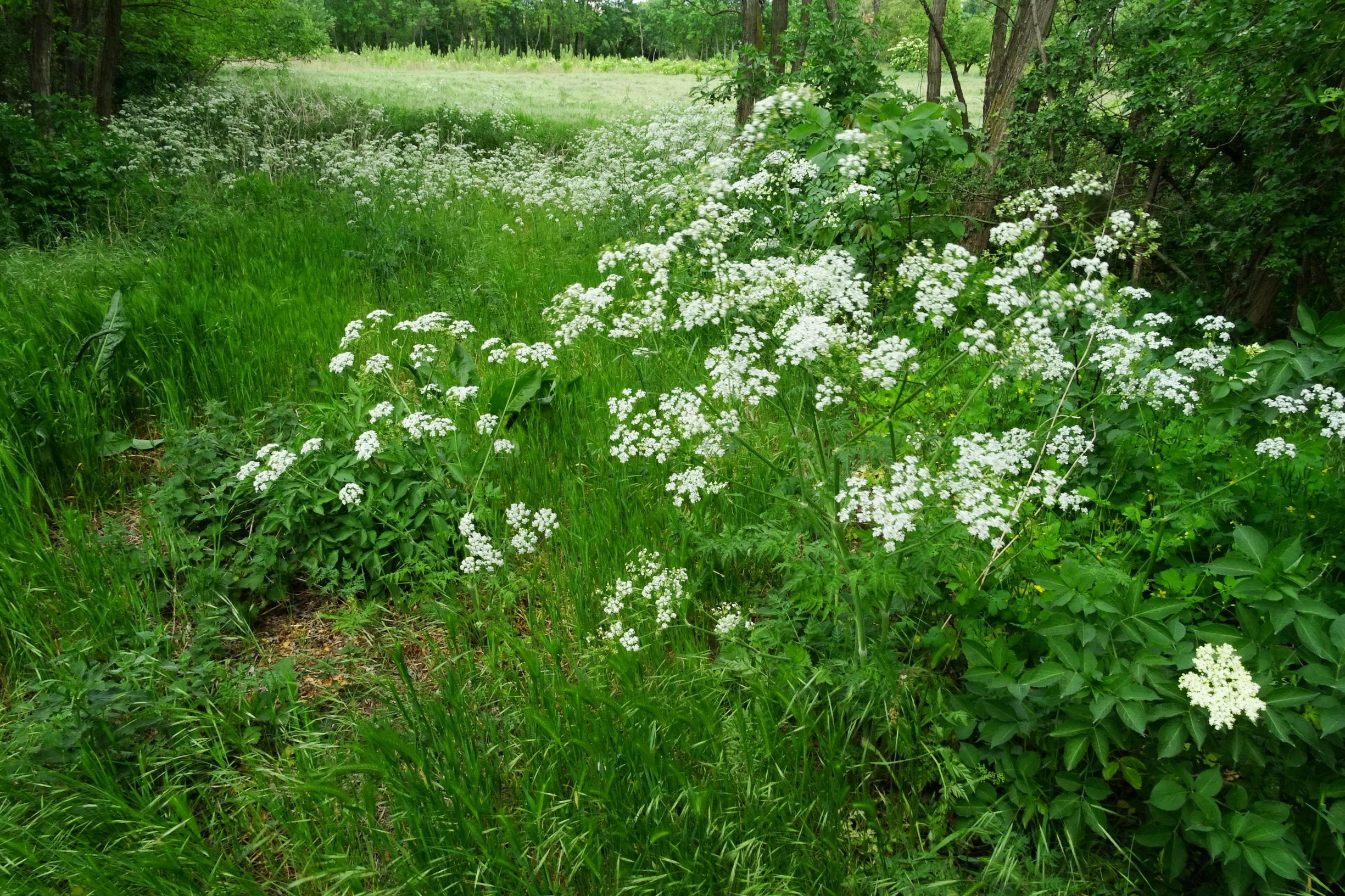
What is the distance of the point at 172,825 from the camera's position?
2.19m

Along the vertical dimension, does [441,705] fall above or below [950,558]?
below

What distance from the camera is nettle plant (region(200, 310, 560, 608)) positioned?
294 cm

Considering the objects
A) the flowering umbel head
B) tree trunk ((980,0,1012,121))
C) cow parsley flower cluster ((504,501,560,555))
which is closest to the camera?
the flowering umbel head

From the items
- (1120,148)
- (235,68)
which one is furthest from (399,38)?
(1120,148)

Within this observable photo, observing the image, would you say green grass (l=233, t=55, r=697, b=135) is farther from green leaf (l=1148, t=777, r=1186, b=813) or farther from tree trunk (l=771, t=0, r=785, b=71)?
green leaf (l=1148, t=777, r=1186, b=813)

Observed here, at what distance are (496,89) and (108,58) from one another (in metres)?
10.7

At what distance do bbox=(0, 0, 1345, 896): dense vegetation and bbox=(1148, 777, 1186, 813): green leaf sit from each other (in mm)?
14

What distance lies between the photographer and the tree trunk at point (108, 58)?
1073cm

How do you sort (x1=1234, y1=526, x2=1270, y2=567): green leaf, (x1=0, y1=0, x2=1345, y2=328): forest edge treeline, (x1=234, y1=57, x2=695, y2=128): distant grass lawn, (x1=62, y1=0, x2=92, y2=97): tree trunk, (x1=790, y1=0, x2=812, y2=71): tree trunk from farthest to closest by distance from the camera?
(x1=234, y1=57, x2=695, y2=128): distant grass lawn
(x1=62, y1=0, x2=92, y2=97): tree trunk
(x1=790, y1=0, x2=812, y2=71): tree trunk
(x1=0, y1=0, x2=1345, y2=328): forest edge treeline
(x1=1234, y1=526, x2=1270, y2=567): green leaf

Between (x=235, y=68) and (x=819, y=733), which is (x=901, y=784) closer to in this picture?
(x=819, y=733)

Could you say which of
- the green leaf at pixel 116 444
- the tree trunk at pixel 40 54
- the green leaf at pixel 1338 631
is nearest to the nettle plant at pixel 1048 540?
the green leaf at pixel 1338 631

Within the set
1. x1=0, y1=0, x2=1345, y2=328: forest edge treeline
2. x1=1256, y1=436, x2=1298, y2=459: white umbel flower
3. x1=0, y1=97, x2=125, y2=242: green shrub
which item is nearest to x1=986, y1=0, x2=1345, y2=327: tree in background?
x1=0, y1=0, x2=1345, y2=328: forest edge treeline

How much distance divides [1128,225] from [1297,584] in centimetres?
135

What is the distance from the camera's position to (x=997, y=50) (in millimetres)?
7512
